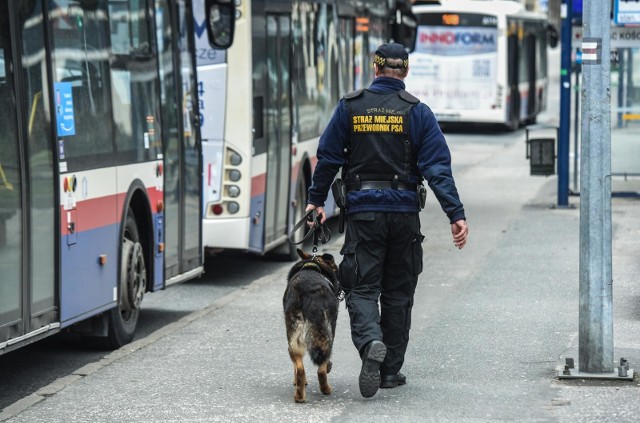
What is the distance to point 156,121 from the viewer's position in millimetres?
11094

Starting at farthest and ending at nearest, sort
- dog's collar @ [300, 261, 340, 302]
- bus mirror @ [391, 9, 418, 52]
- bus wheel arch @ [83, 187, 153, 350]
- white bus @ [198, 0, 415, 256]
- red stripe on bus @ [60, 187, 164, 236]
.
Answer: bus mirror @ [391, 9, 418, 52] < white bus @ [198, 0, 415, 256] < bus wheel arch @ [83, 187, 153, 350] < red stripe on bus @ [60, 187, 164, 236] < dog's collar @ [300, 261, 340, 302]

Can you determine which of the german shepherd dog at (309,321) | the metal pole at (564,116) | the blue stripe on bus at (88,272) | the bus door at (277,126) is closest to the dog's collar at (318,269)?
the german shepherd dog at (309,321)

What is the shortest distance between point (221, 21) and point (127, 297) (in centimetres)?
294

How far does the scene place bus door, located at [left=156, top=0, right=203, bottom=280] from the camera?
37.4 ft

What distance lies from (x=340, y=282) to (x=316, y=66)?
880 cm

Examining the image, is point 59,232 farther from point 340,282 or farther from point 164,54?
point 164,54

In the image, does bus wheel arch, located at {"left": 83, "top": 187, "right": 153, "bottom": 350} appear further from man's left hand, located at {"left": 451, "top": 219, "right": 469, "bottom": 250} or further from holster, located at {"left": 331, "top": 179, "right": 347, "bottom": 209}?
man's left hand, located at {"left": 451, "top": 219, "right": 469, "bottom": 250}

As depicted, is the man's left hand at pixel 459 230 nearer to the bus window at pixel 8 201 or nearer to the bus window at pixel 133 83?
the bus window at pixel 8 201

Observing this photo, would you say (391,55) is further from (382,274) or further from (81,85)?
(81,85)

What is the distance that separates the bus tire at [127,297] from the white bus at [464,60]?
25.6m

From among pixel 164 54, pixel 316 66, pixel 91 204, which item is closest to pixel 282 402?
pixel 91 204

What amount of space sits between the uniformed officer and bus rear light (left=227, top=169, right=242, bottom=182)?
559cm

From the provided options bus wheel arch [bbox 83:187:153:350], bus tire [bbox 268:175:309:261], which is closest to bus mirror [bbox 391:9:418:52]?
bus tire [bbox 268:175:309:261]

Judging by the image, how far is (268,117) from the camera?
1443 centimetres
